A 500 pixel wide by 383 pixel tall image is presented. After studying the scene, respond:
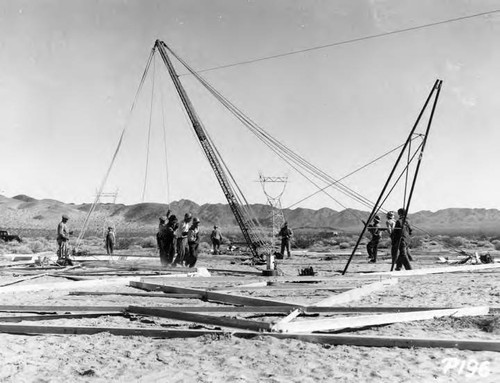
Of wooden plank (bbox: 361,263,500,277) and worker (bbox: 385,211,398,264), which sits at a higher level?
worker (bbox: 385,211,398,264)

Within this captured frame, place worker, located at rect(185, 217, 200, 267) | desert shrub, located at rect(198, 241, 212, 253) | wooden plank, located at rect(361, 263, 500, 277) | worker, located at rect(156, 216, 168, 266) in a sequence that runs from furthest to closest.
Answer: desert shrub, located at rect(198, 241, 212, 253) < worker, located at rect(156, 216, 168, 266) < worker, located at rect(185, 217, 200, 267) < wooden plank, located at rect(361, 263, 500, 277)

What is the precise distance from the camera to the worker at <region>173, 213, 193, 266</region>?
16.4 metres

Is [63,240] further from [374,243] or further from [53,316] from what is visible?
[53,316]

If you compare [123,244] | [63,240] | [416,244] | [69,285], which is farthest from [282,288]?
[123,244]

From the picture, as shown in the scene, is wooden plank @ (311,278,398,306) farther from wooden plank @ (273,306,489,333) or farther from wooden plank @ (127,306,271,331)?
wooden plank @ (127,306,271,331)

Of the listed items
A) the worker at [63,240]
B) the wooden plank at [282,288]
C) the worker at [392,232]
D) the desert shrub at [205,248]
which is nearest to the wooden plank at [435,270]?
the worker at [392,232]

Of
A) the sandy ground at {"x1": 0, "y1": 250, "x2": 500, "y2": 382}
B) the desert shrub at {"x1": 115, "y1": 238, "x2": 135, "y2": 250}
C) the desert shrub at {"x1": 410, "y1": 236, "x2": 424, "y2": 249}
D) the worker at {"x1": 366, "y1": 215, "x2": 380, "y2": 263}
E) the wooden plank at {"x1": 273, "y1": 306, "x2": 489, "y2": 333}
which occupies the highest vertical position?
the worker at {"x1": 366, "y1": 215, "x2": 380, "y2": 263}

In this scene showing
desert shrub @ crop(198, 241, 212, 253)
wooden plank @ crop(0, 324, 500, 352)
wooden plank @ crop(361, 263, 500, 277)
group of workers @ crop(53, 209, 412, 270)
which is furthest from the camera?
desert shrub @ crop(198, 241, 212, 253)

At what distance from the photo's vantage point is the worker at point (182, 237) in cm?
1641

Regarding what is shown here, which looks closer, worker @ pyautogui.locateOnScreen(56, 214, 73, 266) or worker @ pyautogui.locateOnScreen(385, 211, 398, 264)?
worker @ pyautogui.locateOnScreen(385, 211, 398, 264)

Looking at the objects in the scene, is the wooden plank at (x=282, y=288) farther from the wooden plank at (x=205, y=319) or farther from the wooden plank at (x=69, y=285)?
the wooden plank at (x=205, y=319)

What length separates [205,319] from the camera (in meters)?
7.36

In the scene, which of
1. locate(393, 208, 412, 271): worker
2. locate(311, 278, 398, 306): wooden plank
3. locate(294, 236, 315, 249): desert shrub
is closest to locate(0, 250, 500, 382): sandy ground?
locate(311, 278, 398, 306): wooden plank

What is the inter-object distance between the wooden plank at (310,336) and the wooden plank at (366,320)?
328 millimetres
